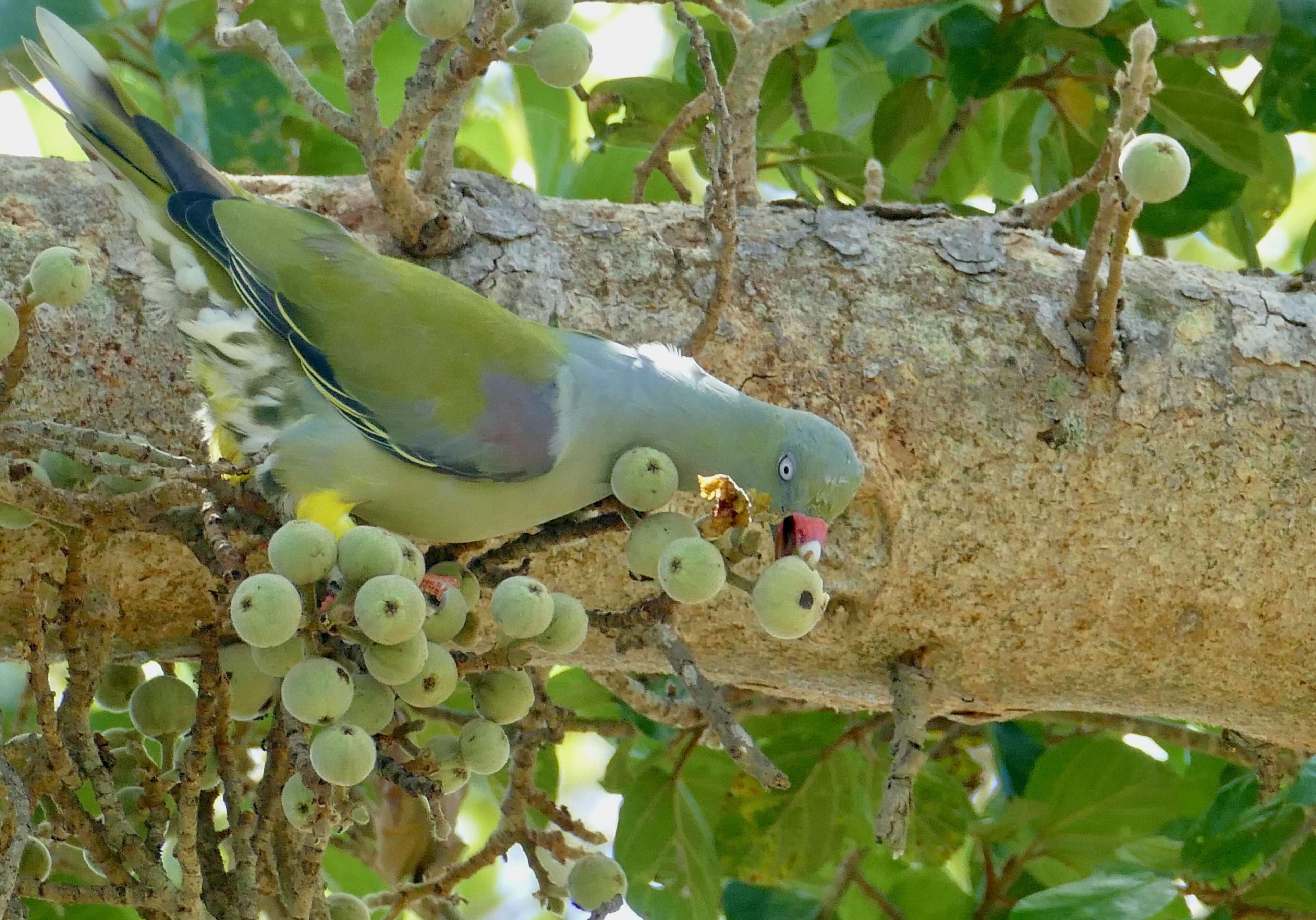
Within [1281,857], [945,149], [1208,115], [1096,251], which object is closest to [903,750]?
[1281,857]

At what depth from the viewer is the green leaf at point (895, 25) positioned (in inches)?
117

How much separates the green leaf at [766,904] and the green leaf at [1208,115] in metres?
1.94

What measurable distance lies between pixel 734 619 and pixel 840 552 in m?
0.22

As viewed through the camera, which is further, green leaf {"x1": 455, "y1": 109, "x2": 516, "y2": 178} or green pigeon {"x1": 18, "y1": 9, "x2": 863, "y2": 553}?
green leaf {"x1": 455, "y1": 109, "x2": 516, "y2": 178}

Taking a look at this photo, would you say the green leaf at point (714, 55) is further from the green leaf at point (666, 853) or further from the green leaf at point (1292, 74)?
the green leaf at point (666, 853)

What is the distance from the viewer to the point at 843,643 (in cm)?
231

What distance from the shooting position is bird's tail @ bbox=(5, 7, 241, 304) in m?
2.20

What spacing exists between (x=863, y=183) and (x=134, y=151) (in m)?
1.63

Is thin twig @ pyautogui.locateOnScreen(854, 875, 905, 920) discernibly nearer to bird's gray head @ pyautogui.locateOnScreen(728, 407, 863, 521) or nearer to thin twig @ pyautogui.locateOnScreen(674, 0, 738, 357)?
bird's gray head @ pyautogui.locateOnScreen(728, 407, 863, 521)

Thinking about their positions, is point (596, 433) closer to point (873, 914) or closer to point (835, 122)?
point (873, 914)

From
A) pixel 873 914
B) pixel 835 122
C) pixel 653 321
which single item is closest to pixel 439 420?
pixel 653 321

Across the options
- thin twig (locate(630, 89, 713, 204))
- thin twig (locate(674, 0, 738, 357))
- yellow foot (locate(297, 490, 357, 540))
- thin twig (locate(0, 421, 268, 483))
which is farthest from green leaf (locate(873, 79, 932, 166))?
thin twig (locate(0, 421, 268, 483))

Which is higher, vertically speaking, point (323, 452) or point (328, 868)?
point (323, 452)

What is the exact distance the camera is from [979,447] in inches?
89.3
